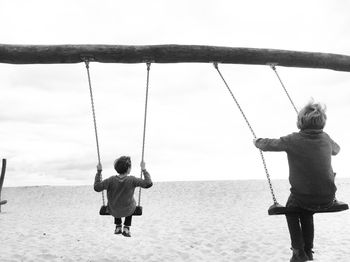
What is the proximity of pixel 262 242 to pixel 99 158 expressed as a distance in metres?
8.62

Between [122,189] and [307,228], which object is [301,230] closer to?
[307,228]

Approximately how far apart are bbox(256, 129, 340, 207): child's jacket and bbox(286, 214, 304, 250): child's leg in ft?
0.69

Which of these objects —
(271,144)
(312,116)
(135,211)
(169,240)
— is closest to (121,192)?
(135,211)

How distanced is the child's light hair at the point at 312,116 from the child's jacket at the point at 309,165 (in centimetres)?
5

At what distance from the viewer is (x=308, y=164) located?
3.64 m

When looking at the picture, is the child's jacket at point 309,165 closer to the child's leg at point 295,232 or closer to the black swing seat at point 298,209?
the black swing seat at point 298,209

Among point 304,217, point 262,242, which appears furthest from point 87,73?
point 262,242

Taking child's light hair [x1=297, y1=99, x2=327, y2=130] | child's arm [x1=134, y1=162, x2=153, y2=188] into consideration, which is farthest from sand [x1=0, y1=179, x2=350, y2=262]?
child's light hair [x1=297, y1=99, x2=327, y2=130]

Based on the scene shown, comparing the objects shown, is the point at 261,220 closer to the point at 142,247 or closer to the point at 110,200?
the point at 142,247

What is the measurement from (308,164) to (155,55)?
2.24 metres

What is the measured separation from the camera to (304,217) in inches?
152

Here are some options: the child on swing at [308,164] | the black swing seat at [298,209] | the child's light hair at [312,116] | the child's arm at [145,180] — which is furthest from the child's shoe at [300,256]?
the child's arm at [145,180]

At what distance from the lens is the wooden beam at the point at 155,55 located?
486 centimetres

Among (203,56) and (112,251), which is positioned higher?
(203,56)
